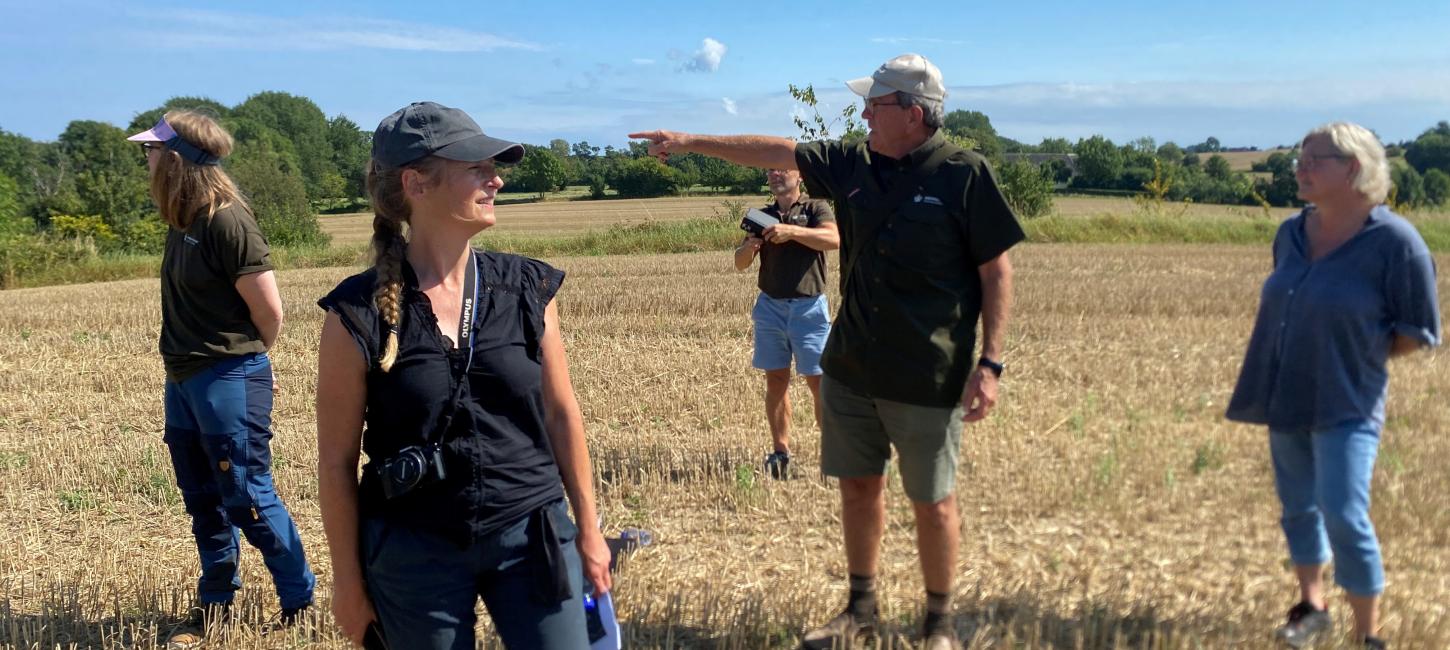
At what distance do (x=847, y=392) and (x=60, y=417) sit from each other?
7.45 meters

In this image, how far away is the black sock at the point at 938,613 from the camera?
354cm

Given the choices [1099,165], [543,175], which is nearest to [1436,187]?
[1099,165]

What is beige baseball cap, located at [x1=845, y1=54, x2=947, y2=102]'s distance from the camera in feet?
11.1

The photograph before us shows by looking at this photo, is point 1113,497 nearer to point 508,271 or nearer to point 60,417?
point 508,271

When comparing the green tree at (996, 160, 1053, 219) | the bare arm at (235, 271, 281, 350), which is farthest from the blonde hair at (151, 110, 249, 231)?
the green tree at (996, 160, 1053, 219)

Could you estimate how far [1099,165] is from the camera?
50.3m

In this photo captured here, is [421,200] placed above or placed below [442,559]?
above

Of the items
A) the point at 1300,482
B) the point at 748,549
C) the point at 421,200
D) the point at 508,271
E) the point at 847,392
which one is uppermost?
the point at 421,200

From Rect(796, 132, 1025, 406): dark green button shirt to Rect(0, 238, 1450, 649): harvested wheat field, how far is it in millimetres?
945

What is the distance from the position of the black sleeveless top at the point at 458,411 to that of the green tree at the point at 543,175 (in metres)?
49.1

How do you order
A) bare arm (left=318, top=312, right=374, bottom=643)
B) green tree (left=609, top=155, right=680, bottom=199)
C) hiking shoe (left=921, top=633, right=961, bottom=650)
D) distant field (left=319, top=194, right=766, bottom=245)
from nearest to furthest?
bare arm (left=318, top=312, right=374, bottom=643) → hiking shoe (left=921, top=633, right=961, bottom=650) → distant field (left=319, top=194, right=766, bottom=245) → green tree (left=609, top=155, right=680, bottom=199)

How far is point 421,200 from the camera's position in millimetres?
2475

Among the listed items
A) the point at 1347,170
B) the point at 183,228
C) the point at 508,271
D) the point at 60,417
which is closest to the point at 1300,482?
the point at 1347,170

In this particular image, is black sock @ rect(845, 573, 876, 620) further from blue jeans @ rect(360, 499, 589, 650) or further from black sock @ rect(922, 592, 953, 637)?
blue jeans @ rect(360, 499, 589, 650)
